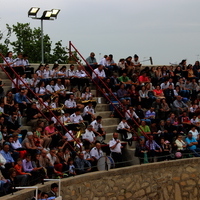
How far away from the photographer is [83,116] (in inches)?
917

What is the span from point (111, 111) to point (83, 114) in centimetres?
194

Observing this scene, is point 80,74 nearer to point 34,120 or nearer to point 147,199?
point 34,120

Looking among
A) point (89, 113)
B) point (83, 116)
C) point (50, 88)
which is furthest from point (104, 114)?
point (50, 88)

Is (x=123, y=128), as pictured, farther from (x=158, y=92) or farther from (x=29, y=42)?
(x=29, y=42)

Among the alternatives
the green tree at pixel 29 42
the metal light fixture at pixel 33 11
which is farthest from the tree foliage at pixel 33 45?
the metal light fixture at pixel 33 11

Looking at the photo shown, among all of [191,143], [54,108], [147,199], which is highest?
[54,108]

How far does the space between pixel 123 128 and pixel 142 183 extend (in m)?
2.77

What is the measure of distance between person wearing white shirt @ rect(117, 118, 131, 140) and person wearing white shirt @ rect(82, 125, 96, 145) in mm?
1626

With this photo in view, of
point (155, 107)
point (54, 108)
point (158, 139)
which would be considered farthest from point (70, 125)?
point (155, 107)

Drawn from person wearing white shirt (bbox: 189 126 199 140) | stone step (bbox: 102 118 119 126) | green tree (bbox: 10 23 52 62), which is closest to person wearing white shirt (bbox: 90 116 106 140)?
stone step (bbox: 102 118 119 126)

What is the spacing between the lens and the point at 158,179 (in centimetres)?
2153

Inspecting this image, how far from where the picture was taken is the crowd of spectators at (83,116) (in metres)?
18.9

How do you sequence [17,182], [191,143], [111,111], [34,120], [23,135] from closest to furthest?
[17,182] < [23,135] < [34,120] < [191,143] < [111,111]

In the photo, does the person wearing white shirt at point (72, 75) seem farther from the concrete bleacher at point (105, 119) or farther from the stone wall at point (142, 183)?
the stone wall at point (142, 183)
